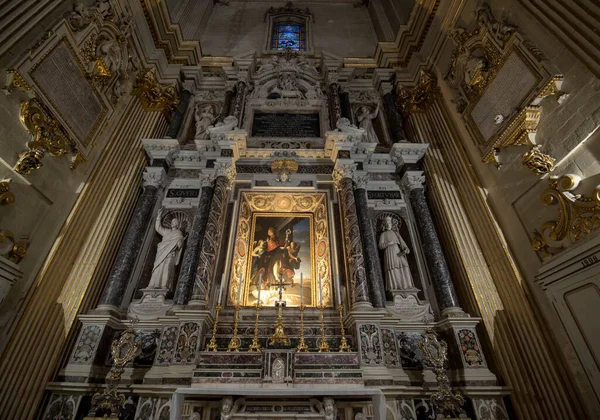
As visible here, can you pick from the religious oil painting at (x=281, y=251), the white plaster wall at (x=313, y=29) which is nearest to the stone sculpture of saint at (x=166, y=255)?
the religious oil painting at (x=281, y=251)

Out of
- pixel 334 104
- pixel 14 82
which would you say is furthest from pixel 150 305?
pixel 334 104

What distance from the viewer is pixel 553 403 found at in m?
4.30

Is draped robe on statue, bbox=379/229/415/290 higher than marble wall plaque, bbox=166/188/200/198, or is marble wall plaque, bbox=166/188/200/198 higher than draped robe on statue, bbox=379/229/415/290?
marble wall plaque, bbox=166/188/200/198

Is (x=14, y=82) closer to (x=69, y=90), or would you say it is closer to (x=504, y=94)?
(x=69, y=90)

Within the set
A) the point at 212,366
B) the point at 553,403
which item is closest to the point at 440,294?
the point at 553,403

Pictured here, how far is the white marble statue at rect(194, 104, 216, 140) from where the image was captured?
8.38m

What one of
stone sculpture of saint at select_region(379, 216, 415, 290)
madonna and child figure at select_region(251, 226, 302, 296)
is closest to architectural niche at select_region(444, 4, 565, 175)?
stone sculpture of saint at select_region(379, 216, 415, 290)

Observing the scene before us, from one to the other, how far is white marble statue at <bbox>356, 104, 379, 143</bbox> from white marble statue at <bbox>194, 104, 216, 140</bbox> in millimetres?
4103

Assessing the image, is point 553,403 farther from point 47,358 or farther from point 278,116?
point 278,116

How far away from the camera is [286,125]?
8641mm

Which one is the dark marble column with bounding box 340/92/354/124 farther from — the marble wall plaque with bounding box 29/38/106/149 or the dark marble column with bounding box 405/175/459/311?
the marble wall plaque with bounding box 29/38/106/149

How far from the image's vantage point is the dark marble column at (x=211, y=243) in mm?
5547

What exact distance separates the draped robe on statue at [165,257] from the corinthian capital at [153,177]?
95 cm

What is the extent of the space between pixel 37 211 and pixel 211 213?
2.78 m
